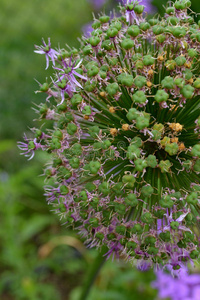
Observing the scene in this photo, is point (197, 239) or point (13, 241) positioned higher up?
point (13, 241)

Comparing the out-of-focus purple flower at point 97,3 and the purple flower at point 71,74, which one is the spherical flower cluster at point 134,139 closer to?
the purple flower at point 71,74

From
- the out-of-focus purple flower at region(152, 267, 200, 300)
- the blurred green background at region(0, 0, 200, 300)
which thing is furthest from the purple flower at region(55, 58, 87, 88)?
the out-of-focus purple flower at region(152, 267, 200, 300)

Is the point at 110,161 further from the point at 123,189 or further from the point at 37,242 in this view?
the point at 37,242

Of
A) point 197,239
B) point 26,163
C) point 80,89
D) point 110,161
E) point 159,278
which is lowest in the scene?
point 159,278

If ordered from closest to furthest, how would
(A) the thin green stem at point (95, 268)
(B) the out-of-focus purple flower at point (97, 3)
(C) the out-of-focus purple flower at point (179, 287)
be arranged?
(A) the thin green stem at point (95, 268) < (C) the out-of-focus purple flower at point (179, 287) < (B) the out-of-focus purple flower at point (97, 3)

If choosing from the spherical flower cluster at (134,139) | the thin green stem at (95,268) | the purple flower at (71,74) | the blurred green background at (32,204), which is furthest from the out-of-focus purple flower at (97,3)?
the thin green stem at (95,268)

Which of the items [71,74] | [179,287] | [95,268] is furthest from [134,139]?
[179,287]

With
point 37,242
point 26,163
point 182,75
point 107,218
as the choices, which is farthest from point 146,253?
point 26,163
